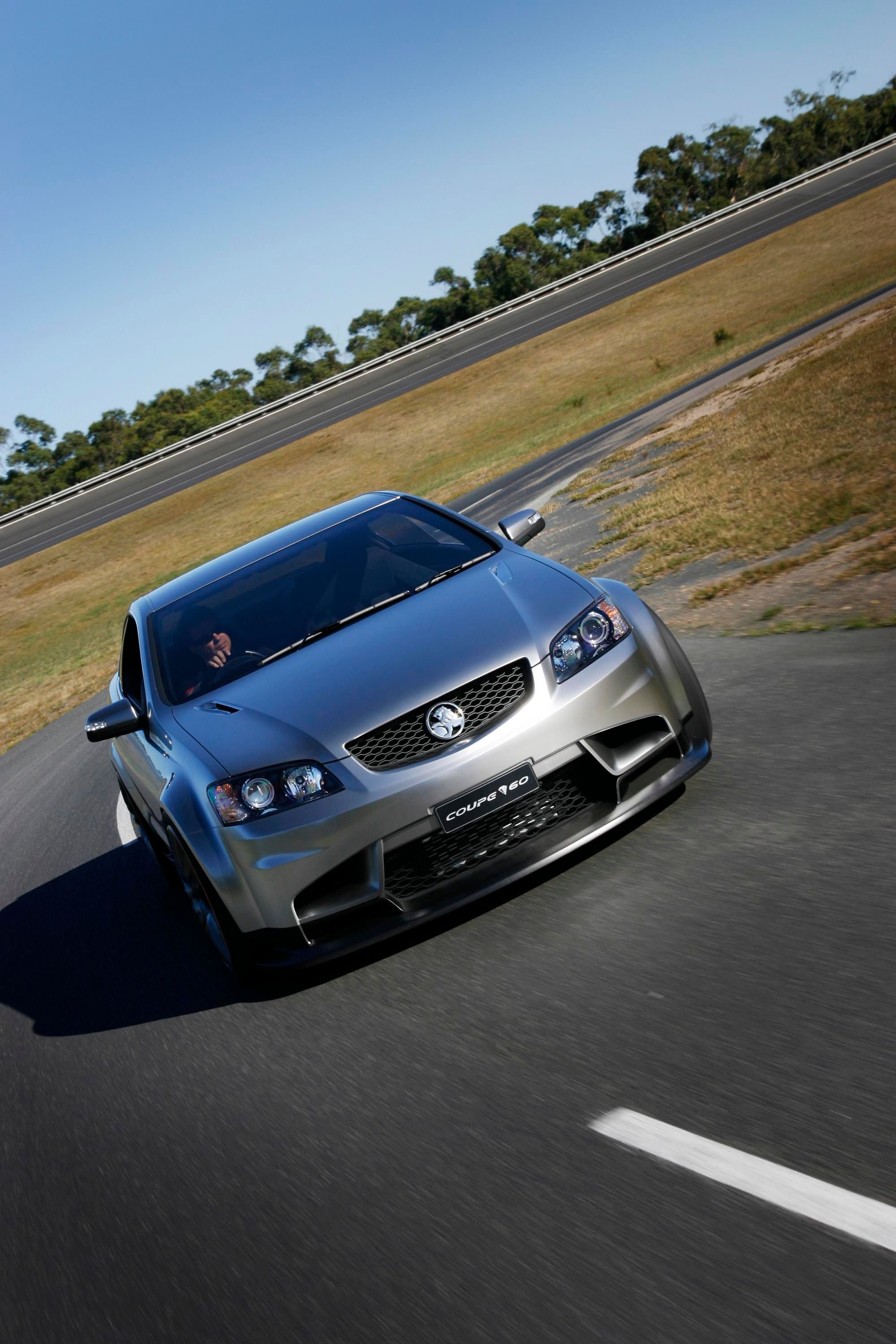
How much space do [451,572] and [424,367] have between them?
55.5 meters

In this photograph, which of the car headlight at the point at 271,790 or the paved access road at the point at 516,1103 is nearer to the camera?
the paved access road at the point at 516,1103

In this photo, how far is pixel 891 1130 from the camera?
283cm

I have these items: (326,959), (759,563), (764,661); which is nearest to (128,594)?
(759,563)

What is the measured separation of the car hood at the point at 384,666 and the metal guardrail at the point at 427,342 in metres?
57.7

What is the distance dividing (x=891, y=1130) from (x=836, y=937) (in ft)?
3.32

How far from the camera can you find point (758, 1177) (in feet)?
9.24

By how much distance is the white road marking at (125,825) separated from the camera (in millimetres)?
8336

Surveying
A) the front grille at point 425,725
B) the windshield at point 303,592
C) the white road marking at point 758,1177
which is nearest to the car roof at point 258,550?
the windshield at point 303,592

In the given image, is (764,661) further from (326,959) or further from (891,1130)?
(891,1130)

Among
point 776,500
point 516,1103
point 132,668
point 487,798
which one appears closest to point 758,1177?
point 516,1103

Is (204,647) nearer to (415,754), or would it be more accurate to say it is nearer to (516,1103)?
(415,754)

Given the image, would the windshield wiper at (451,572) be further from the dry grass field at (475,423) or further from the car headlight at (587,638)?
the dry grass field at (475,423)

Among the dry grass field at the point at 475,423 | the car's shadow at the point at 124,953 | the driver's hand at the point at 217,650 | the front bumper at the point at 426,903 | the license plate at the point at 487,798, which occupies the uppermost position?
the driver's hand at the point at 217,650

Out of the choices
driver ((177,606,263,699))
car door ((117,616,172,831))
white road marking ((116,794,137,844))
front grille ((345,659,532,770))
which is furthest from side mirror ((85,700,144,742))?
white road marking ((116,794,137,844))
